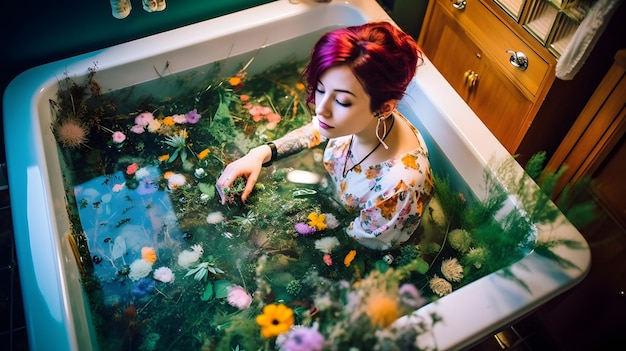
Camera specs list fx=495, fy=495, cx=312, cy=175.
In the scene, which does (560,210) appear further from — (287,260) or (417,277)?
(287,260)

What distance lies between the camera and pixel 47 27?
65.4 inches

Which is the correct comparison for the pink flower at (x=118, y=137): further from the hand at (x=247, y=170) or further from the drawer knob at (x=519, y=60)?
the drawer knob at (x=519, y=60)

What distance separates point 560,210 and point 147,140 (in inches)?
54.4

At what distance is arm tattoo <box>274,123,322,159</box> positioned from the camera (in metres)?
1.65

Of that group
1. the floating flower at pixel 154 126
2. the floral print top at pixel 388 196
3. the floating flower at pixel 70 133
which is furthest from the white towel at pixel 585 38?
the floating flower at pixel 70 133

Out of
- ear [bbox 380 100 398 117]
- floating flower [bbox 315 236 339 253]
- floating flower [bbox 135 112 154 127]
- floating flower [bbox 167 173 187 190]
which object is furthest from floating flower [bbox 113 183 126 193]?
ear [bbox 380 100 398 117]

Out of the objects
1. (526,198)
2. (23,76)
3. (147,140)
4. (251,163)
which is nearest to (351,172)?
(251,163)

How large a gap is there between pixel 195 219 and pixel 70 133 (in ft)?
1.69

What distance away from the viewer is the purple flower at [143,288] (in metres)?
1.51

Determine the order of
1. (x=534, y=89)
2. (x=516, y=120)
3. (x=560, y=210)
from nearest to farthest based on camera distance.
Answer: (x=560, y=210) < (x=534, y=89) < (x=516, y=120)

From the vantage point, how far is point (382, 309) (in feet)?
3.07

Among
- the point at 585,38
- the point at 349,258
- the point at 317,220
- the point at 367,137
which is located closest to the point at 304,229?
the point at 317,220

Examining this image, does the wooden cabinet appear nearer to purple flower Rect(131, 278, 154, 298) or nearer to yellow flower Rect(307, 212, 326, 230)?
yellow flower Rect(307, 212, 326, 230)

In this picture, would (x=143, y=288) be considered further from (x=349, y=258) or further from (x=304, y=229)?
(x=349, y=258)
